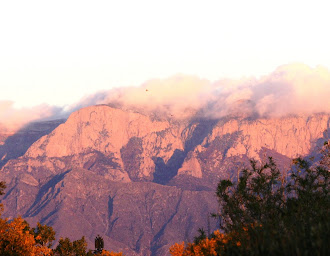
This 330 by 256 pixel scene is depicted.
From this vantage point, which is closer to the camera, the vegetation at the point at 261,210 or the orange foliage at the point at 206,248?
the vegetation at the point at 261,210

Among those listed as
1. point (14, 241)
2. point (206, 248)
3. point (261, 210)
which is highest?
point (261, 210)

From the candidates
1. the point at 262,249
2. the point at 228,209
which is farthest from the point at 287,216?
the point at 262,249

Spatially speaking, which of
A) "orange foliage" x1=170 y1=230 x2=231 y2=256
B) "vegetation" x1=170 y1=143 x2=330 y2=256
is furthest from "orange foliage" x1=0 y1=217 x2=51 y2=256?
"orange foliage" x1=170 y1=230 x2=231 y2=256

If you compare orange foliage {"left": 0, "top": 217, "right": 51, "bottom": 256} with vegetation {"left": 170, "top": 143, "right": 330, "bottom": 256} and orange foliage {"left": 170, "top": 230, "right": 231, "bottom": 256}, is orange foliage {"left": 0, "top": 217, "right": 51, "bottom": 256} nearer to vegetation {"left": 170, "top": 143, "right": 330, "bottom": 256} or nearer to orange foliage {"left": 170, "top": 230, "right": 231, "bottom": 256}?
vegetation {"left": 170, "top": 143, "right": 330, "bottom": 256}

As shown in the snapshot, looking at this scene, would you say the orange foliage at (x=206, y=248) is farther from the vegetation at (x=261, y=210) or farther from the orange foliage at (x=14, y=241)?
the orange foliage at (x=14, y=241)

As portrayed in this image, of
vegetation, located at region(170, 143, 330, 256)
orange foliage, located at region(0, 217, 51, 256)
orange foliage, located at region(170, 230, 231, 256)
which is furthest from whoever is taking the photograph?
orange foliage, located at region(0, 217, 51, 256)

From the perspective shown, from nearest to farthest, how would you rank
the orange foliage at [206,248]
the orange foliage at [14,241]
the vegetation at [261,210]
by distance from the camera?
the vegetation at [261,210] → the orange foliage at [206,248] → the orange foliage at [14,241]

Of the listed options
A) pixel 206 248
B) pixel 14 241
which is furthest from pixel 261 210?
pixel 14 241

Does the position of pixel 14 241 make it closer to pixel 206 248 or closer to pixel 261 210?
pixel 206 248

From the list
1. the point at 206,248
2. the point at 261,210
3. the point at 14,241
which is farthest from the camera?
the point at 14,241

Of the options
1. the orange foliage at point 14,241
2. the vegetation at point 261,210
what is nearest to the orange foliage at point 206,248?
the vegetation at point 261,210

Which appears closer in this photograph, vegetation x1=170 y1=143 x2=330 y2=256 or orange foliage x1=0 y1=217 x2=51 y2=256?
vegetation x1=170 y1=143 x2=330 y2=256

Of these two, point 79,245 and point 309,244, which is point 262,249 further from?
point 79,245

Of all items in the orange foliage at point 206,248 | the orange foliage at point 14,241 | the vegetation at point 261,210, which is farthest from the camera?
the orange foliage at point 14,241
